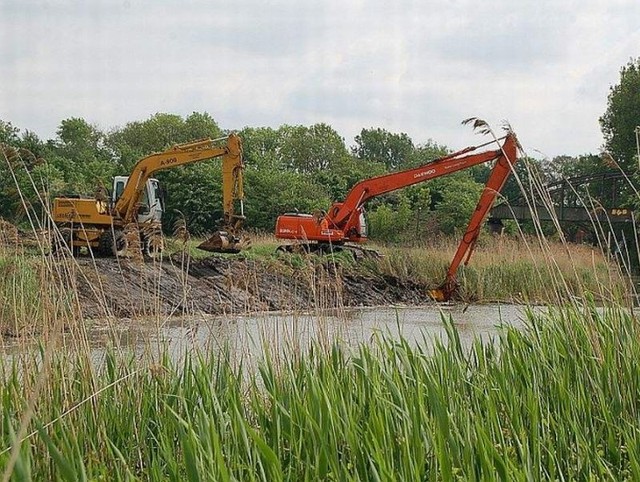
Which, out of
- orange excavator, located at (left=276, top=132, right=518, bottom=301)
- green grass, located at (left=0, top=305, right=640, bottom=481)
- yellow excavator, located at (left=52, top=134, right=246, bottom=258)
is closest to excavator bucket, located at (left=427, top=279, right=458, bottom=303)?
orange excavator, located at (left=276, top=132, right=518, bottom=301)

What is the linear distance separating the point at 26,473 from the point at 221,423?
3.33 ft

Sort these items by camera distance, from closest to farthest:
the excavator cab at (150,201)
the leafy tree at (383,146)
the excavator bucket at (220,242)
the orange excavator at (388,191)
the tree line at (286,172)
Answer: the orange excavator at (388,191) → the excavator bucket at (220,242) → the excavator cab at (150,201) → the tree line at (286,172) → the leafy tree at (383,146)

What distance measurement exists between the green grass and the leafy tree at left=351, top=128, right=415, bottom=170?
80.3m

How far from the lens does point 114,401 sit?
11.2ft

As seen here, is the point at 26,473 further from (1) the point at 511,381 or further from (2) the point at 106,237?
(2) the point at 106,237

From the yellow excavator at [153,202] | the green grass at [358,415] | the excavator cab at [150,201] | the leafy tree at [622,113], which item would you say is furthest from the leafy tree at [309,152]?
the green grass at [358,415]

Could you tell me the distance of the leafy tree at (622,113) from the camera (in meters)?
A: 46.5

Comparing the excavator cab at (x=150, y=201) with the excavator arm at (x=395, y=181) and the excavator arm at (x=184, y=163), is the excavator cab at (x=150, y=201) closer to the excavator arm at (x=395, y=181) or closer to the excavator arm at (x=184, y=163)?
the excavator arm at (x=184, y=163)

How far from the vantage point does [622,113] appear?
4784 centimetres

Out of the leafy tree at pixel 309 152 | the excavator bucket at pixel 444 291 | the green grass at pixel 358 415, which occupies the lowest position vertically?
the excavator bucket at pixel 444 291

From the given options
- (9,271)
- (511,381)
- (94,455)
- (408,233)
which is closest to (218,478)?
(94,455)

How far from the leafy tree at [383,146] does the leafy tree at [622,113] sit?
3531 cm

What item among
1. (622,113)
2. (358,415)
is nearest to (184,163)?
(358,415)

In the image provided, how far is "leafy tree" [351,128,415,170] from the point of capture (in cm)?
8425
